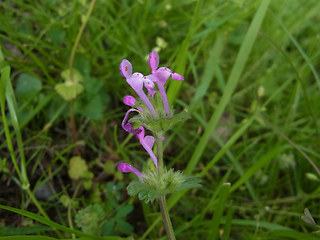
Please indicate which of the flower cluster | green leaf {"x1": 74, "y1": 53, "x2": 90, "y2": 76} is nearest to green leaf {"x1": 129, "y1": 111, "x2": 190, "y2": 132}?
the flower cluster

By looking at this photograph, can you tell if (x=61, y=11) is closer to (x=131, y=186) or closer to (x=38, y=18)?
(x=38, y=18)

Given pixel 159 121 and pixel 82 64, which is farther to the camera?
pixel 82 64

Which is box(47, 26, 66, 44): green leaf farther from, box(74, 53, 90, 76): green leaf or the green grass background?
box(74, 53, 90, 76): green leaf

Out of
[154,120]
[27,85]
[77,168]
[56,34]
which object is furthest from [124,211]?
[56,34]

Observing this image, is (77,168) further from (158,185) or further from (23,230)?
(158,185)

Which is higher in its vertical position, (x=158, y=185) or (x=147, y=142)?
(x=147, y=142)

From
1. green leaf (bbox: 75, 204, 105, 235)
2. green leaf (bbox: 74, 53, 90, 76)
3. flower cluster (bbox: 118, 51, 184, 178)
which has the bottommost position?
green leaf (bbox: 75, 204, 105, 235)

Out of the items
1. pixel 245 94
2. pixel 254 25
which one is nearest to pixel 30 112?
pixel 254 25

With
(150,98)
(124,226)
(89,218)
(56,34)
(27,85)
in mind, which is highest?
(56,34)
